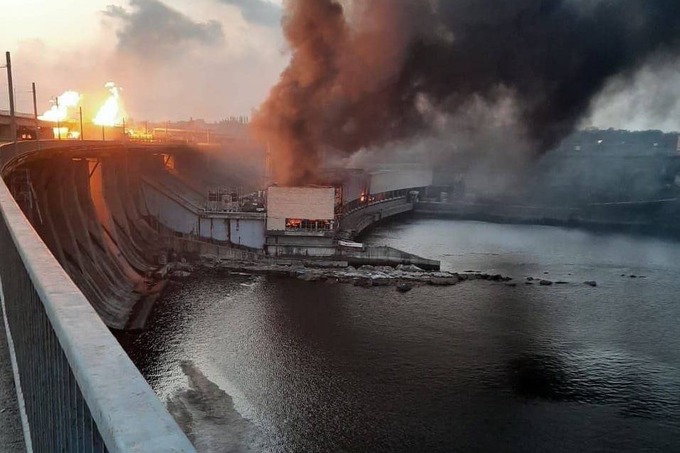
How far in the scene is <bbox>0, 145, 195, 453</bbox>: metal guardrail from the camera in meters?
0.99

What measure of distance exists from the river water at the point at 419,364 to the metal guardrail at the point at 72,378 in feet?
31.1

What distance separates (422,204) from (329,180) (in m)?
17.2

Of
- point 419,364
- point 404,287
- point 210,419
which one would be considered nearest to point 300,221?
point 404,287

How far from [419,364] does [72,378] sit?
14.6 metres

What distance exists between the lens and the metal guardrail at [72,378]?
99 cm

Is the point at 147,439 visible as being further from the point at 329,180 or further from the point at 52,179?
the point at 329,180

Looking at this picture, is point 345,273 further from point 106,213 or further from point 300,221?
point 106,213

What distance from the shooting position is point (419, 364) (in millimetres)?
15297

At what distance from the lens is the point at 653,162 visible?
53.0 m

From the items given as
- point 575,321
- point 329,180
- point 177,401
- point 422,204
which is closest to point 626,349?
point 575,321

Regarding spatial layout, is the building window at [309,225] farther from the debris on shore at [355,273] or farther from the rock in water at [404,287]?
the rock in water at [404,287]

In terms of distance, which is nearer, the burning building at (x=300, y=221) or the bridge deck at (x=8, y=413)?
the bridge deck at (x=8, y=413)

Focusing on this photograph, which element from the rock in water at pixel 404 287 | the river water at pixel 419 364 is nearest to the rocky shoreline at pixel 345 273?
the rock in water at pixel 404 287

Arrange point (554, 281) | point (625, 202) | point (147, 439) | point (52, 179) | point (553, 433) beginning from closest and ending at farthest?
point (147, 439) < point (553, 433) < point (52, 179) < point (554, 281) < point (625, 202)
